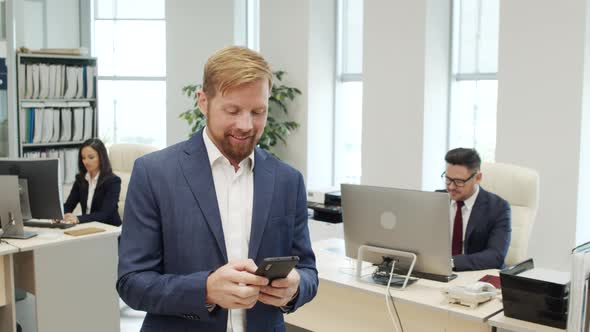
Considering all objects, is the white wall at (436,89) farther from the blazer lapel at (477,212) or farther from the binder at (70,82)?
the binder at (70,82)

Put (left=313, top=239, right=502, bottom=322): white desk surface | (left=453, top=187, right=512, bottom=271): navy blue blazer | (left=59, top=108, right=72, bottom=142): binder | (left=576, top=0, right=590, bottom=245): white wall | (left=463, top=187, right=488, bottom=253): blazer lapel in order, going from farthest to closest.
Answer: (left=59, top=108, right=72, bottom=142): binder, (left=576, top=0, right=590, bottom=245): white wall, (left=463, top=187, right=488, bottom=253): blazer lapel, (left=453, top=187, right=512, bottom=271): navy blue blazer, (left=313, top=239, right=502, bottom=322): white desk surface

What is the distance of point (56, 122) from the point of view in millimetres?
6070

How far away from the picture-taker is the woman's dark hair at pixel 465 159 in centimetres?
325

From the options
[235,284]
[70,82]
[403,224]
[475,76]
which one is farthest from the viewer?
[70,82]

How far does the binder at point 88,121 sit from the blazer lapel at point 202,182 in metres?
5.07

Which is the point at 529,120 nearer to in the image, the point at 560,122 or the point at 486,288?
the point at 560,122

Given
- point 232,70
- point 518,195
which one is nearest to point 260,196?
point 232,70

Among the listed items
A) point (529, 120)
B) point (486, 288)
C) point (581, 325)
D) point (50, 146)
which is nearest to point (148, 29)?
point (50, 146)

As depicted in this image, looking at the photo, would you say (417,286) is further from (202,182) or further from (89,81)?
(89,81)

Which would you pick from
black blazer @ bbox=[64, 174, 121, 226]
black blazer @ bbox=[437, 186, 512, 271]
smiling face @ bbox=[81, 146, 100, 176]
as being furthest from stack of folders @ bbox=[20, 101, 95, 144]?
black blazer @ bbox=[437, 186, 512, 271]

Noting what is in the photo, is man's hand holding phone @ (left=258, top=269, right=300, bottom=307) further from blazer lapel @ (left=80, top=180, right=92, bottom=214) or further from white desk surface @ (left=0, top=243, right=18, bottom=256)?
blazer lapel @ (left=80, top=180, right=92, bottom=214)

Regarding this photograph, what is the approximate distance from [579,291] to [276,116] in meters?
4.33

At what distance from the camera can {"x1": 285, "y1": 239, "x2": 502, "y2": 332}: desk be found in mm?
2586

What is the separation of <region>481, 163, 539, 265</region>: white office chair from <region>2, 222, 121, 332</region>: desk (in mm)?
2318
